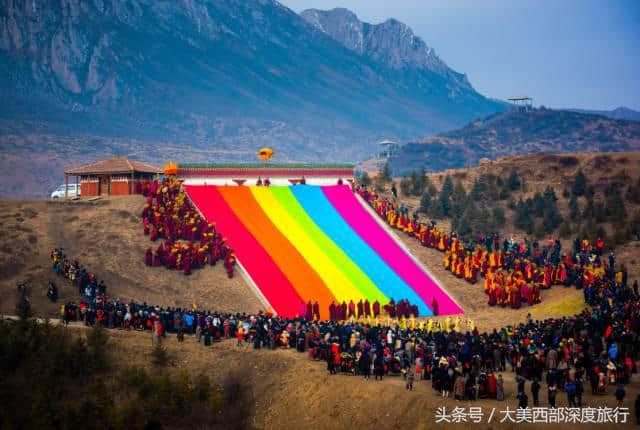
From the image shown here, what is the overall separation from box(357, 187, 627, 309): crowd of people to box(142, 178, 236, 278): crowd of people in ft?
34.5

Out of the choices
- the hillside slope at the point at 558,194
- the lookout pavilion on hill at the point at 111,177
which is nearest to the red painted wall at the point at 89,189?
the lookout pavilion on hill at the point at 111,177

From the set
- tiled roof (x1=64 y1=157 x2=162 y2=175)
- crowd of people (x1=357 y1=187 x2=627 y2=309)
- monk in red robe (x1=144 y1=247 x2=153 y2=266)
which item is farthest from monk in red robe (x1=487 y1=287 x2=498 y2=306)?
tiled roof (x1=64 y1=157 x2=162 y2=175)

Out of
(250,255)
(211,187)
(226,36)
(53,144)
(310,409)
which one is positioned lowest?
(310,409)

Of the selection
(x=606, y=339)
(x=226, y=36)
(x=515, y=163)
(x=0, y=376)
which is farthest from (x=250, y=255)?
(x=226, y=36)

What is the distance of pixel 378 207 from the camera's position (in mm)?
48156

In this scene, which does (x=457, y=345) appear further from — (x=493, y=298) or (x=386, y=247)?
(x=386, y=247)

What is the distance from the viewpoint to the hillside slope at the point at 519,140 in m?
133

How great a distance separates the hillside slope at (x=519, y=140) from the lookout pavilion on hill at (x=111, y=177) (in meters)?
85.4

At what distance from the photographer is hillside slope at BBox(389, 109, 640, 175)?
133 meters

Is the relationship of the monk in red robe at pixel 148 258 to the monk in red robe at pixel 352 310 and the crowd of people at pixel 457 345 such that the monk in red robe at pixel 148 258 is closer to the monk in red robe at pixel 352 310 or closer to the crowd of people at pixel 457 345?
the crowd of people at pixel 457 345

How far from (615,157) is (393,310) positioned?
1180 inches

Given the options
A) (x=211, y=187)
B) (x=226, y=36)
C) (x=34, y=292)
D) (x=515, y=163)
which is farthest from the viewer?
(x=226, y=36)

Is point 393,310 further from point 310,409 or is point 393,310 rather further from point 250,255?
point 310,409

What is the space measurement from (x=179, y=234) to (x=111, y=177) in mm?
7756
